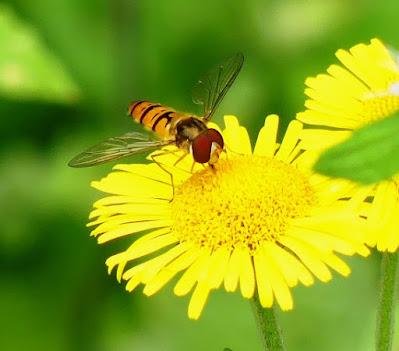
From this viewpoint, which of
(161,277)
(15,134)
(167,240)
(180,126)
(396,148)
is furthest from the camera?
(15,134)

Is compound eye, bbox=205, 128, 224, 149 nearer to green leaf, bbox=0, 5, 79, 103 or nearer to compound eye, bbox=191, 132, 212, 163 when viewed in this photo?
compound eye, bbox=191, 132, 212, 163

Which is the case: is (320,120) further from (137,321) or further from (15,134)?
(15,134)

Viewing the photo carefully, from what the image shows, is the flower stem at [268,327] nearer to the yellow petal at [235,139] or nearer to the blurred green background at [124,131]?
the yellow petal at [235,139]

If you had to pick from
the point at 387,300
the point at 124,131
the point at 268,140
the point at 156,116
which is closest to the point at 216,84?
the point at 156,116

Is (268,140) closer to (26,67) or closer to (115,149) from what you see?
(115,149)

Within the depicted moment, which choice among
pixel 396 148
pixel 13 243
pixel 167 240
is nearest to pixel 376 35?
pixel 13 243

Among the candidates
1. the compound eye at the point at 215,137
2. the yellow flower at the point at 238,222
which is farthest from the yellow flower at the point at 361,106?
the compound eye at the point at 215,137
